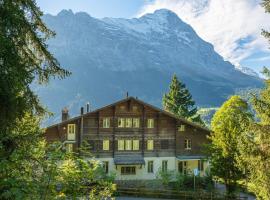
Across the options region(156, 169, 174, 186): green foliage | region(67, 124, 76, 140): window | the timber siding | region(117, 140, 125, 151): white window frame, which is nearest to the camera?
region(156, 169, 174, 186): green foliage

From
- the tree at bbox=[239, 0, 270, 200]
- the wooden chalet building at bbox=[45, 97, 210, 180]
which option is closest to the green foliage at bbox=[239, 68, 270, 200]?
the tree at bbox=[239, 0, 270, 200]

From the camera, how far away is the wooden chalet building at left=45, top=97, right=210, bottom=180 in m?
47.7

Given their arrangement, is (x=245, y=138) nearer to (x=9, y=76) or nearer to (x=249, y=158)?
(x=249, y=158)

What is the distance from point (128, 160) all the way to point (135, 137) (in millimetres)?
3101

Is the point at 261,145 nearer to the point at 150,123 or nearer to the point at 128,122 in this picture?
the point at 128,122

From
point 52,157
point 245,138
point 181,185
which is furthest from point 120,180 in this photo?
point 52,157

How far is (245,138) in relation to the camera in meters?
20.6

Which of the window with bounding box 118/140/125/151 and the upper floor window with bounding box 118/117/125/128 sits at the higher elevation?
the upper floor window with bounding box 118/117/125/128

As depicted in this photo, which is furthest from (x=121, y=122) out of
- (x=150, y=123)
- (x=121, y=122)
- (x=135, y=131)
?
(x=150, y=123)

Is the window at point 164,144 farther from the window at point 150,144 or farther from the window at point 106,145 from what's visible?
the window at point 106,145

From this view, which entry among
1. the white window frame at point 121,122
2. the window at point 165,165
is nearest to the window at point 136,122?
the white window frame at point 121,122

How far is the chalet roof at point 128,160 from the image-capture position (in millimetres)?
48094

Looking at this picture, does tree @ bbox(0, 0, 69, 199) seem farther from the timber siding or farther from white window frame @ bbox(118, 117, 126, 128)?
white window frame @ bbox(118, 117, 126, 128)

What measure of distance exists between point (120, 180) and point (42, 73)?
36.0 m
